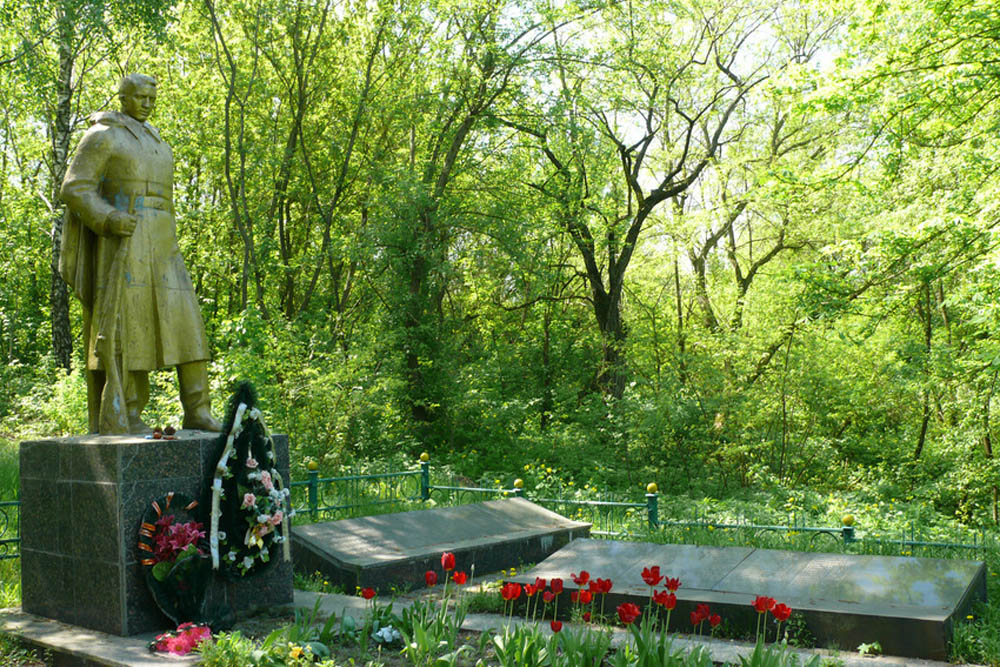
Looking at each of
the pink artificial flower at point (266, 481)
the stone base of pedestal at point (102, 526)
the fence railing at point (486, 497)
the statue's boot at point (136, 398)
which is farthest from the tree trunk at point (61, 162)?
the pink artificial flower at point (266, 481)

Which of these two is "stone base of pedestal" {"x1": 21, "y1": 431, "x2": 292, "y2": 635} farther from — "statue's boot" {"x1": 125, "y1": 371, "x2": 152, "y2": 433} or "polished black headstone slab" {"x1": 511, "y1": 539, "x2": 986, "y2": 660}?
"polished black headstone slab" {"x1": 511, "y1": 539, "x2": 986, "y2": 660}

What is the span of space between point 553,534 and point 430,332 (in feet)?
29.8

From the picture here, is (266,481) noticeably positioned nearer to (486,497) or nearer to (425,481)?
(425,481)

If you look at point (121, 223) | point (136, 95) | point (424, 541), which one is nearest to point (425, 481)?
point (424, 541)

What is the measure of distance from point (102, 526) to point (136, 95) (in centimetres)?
297

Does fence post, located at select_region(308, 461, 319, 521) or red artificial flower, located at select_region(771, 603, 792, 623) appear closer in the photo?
red artificial flower, located at select_region(771, 603, 792, 623)

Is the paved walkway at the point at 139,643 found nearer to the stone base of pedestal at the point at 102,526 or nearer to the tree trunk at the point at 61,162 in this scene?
the stone base of pedestal at the point at 102,526

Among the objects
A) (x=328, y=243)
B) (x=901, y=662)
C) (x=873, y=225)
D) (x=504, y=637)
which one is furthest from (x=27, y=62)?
(x=901, y=662)

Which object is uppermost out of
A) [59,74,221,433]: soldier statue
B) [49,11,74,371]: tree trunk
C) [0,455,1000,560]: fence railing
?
[49,11,74,371]: tree trunk

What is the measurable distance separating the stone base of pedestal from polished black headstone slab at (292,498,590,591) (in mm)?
1419

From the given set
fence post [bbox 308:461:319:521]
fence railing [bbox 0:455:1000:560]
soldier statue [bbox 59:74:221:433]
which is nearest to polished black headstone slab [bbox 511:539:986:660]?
fence railing [bbox 0:455:1000:560]

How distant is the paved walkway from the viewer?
5.08 m

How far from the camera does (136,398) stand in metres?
6.42

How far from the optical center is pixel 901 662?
548 centimetres
